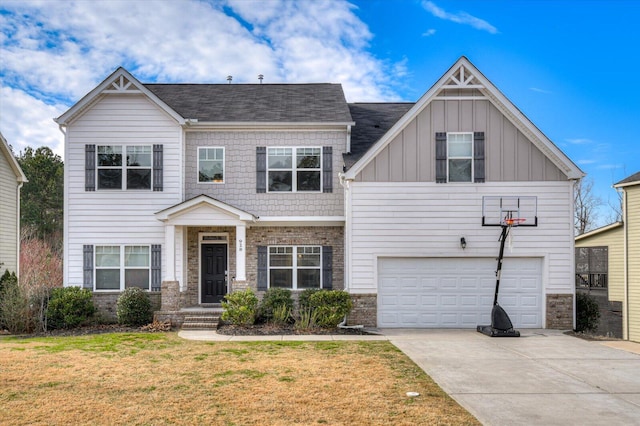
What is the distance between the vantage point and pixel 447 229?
14.7 m

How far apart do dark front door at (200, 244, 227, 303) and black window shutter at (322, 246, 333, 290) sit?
3.31m

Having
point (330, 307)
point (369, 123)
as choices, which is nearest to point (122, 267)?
point (330, 307)

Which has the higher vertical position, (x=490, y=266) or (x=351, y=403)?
(x=490, y=266)

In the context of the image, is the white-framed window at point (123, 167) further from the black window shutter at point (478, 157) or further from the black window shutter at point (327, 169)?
the black window shutter at point (478, 157)

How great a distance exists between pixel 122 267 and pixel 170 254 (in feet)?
6.52

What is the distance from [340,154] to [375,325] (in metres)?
5.70

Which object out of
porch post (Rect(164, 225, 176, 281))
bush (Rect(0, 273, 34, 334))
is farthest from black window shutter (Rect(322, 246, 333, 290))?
bush (Rect(0, 273, 34, 334))

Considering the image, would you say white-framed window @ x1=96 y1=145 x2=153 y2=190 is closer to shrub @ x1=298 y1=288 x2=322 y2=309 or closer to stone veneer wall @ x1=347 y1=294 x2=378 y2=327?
shrub @ x1=298 y1=288 x2=322 y2=309

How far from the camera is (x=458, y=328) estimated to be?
1470 centimetres

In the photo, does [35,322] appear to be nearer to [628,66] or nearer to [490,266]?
[490,266]

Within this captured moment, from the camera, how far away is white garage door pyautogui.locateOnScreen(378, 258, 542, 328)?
1473 centimetres

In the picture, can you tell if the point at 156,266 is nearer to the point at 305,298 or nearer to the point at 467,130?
the point at 305,298

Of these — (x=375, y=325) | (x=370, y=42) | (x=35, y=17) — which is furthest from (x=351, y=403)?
(x=35, y=17)

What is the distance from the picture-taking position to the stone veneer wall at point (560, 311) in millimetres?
14562
